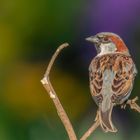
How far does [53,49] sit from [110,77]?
2.71ft

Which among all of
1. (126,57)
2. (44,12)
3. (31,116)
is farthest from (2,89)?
(126,57)

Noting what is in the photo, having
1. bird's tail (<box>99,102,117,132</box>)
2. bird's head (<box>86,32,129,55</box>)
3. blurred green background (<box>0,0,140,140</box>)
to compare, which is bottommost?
blurred green background (<box>0,0,140,140</box>)

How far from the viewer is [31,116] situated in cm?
244

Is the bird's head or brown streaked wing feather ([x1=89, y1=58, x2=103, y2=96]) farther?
the bird's head

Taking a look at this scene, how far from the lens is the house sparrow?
170 centimetres

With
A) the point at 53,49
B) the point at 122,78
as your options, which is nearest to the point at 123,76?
the point at 122,78

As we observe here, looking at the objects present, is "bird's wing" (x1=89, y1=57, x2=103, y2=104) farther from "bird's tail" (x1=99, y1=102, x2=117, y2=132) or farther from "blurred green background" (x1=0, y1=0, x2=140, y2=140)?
"blurred green background" (x1=0, y1=0, x2=140, y2=140)

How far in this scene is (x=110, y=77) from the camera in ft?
5.81

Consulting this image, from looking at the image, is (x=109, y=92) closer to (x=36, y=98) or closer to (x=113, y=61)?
(x=113, y=61)

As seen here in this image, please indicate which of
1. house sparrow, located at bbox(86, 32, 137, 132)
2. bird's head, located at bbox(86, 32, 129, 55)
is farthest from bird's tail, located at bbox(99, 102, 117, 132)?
bird's head, located at bbox(86, 32, 129, 55)

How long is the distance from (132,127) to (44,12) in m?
0.46

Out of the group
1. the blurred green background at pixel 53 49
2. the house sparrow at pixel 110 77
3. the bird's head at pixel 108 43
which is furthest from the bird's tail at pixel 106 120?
the blurred green background at pixel 53 49

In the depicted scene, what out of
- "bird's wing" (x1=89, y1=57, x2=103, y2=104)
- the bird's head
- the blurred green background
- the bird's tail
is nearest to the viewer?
the bird's tail

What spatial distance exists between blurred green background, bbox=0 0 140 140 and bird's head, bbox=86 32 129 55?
0.43 m
